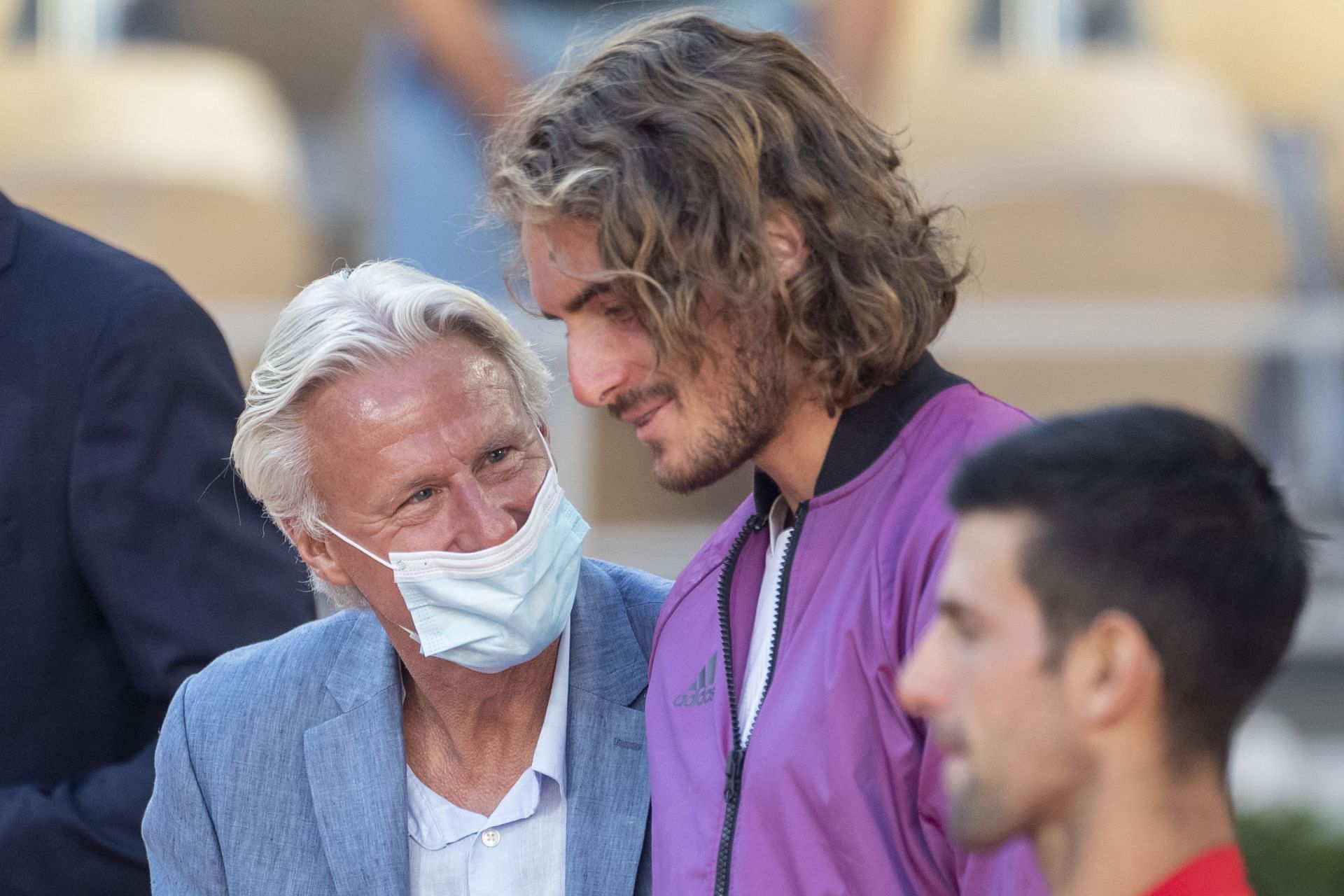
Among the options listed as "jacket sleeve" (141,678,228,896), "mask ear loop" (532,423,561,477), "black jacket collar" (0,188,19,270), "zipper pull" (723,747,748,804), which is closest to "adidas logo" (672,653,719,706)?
"zipper pull" (723,747,748,804)

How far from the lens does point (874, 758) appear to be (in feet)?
5.71

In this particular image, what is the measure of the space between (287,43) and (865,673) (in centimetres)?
619

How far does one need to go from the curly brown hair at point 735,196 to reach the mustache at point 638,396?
52 mm

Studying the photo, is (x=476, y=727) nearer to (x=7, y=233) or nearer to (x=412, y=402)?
(x=412, y=402)

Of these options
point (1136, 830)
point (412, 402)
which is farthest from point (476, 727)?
point (1136, 830)

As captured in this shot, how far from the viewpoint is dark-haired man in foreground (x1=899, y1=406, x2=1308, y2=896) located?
140cm

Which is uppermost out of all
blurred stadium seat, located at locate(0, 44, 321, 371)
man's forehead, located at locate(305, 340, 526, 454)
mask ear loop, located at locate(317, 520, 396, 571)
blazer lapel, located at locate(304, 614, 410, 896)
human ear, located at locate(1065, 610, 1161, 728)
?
human ear, located at locate(1065, 610, 1161, 728)

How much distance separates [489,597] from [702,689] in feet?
1.28

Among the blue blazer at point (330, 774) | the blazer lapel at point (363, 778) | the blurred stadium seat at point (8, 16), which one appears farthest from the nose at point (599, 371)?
the blurred stadium seat at point (8, 16)

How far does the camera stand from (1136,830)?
141 cm

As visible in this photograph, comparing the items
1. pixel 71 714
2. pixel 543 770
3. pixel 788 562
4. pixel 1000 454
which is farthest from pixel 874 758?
pixel 71 714

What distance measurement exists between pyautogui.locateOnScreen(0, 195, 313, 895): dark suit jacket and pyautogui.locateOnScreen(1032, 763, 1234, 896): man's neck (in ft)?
4.65

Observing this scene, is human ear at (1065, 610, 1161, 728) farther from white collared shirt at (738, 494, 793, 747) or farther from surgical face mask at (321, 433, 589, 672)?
surgical face mask at (321, 433, 589, 672)

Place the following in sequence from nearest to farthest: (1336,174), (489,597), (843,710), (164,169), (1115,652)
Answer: (1115,652) < (843,710) < (489,597) < (164,169) < (1336,174)
